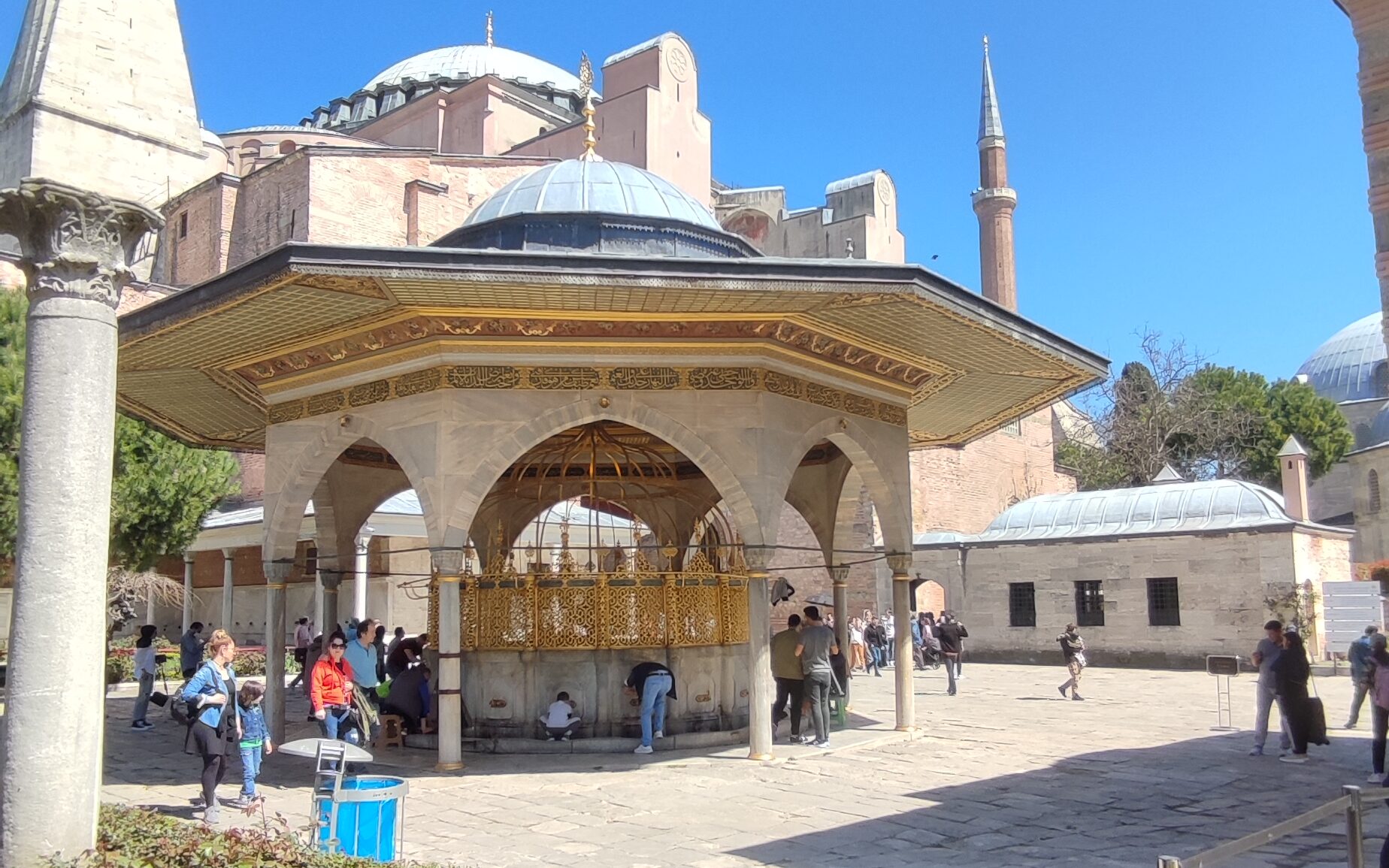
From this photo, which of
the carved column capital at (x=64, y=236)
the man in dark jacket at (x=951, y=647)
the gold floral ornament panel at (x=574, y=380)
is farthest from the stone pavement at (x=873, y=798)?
the man in dark jacket at (x=951, y=647)

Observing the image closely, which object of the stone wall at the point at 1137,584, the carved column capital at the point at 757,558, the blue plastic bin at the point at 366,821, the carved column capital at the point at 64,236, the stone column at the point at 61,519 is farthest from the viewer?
the stone wall at the point at 1137,584

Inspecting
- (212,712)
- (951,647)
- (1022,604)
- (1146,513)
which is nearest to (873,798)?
(212,712)

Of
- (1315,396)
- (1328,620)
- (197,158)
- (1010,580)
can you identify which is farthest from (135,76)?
(1315,396)

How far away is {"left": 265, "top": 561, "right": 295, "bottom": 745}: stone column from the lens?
9.78 meters

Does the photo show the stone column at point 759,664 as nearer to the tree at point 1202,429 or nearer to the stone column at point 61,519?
the stone column at point 61,519

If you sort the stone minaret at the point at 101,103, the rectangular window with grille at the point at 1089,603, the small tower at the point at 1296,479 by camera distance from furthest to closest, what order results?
the small tower at the point at 1296,479 < the rectangular window with grille at the point at 1089,603 < the stone minaret at the point at 101,103

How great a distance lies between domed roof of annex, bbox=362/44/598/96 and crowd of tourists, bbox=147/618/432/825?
31.0 m

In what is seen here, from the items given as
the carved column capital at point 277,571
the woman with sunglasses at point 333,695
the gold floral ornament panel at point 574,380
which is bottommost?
the woman with sunglasses at point 333,695

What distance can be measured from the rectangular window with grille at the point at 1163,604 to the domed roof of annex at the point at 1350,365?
102ft

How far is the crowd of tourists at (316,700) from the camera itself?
6703 mm

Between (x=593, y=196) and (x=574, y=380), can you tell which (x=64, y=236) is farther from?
(x=593, y=196)

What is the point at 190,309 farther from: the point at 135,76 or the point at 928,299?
the point at 928,299

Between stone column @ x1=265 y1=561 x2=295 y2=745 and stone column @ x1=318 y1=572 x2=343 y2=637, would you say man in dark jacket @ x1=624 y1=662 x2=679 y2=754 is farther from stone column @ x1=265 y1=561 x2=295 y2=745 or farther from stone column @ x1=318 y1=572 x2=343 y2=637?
stone column @ x1=318 y1=572 x2=343 y2=637

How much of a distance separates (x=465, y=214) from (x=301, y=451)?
19767mm
